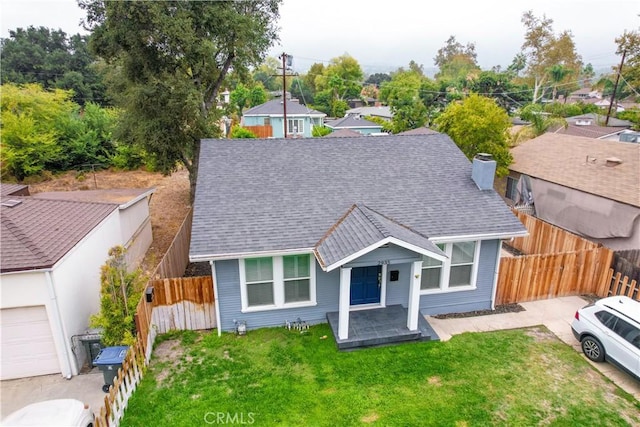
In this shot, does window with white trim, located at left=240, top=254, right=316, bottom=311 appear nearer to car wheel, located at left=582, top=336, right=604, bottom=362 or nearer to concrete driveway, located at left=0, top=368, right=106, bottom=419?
concrete driveway, located at left=0, top=368, right=106, bottom=419

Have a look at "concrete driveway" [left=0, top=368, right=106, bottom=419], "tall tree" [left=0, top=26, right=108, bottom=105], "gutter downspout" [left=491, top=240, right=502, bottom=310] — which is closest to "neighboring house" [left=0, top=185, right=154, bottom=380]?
"concrete driveway" [left=0, top=368, right=106, bottom=419]

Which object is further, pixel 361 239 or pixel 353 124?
pixel 353 124

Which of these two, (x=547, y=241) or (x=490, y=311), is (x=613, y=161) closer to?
(x=547, y=241)

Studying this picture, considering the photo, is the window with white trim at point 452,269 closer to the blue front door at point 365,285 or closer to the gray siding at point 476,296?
the gray siding at point 476,296

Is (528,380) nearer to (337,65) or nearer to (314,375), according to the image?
(314,375)

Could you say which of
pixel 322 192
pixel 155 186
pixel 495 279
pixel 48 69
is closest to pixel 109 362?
pixel 322 192

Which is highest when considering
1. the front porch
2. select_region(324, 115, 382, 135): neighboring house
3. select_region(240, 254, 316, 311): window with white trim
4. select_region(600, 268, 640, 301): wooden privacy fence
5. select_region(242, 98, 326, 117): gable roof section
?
select_region(242, 98, 326, 117): gable roof section
